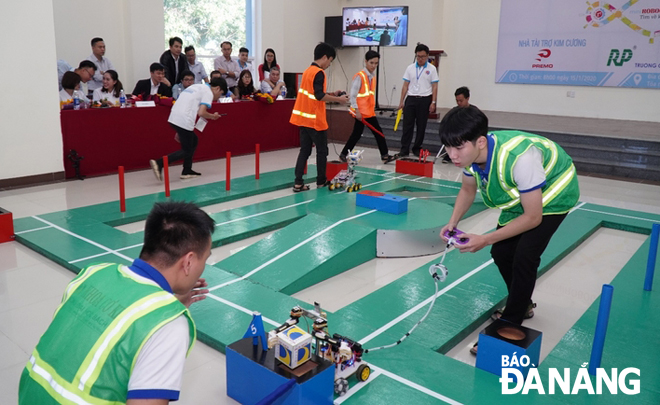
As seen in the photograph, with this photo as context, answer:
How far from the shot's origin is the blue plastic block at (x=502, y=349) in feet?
9.38

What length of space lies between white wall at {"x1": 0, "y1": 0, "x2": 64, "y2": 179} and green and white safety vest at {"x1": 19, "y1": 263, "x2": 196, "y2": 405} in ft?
20.2

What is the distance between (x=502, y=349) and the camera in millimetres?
2881

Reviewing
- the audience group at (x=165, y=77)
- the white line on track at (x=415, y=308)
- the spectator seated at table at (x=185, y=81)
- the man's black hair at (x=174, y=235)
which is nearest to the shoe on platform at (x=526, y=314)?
the white line on track at (x=415, y=308)

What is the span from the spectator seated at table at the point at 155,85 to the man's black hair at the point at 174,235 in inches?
305

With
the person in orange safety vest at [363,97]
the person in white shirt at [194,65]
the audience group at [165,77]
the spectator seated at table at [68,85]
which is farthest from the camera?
the person in white shirt at [194,65]

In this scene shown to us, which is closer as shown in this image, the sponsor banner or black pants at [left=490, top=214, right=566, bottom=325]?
black pants at [left=490, top=214, right=566, bottom=325]

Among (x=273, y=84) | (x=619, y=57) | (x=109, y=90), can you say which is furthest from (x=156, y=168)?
(x=619, y=57)

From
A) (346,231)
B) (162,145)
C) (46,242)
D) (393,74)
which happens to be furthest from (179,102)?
(393,74)

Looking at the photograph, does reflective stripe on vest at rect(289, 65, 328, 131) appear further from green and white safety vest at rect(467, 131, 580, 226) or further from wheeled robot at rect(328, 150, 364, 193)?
green and white safety vest at rect(467, 131, 580, 226)

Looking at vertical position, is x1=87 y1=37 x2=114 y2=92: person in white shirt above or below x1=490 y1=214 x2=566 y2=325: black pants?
above

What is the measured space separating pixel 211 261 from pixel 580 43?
410 inches

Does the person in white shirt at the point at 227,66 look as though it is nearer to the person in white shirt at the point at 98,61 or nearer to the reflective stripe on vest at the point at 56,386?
the person in white shirt at the point at 98,61

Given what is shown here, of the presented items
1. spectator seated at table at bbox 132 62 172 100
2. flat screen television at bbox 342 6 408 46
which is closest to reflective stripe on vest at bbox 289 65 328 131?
spectator seated at table at bbox 132 62 172 100

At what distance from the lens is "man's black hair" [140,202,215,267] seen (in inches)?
62.8
